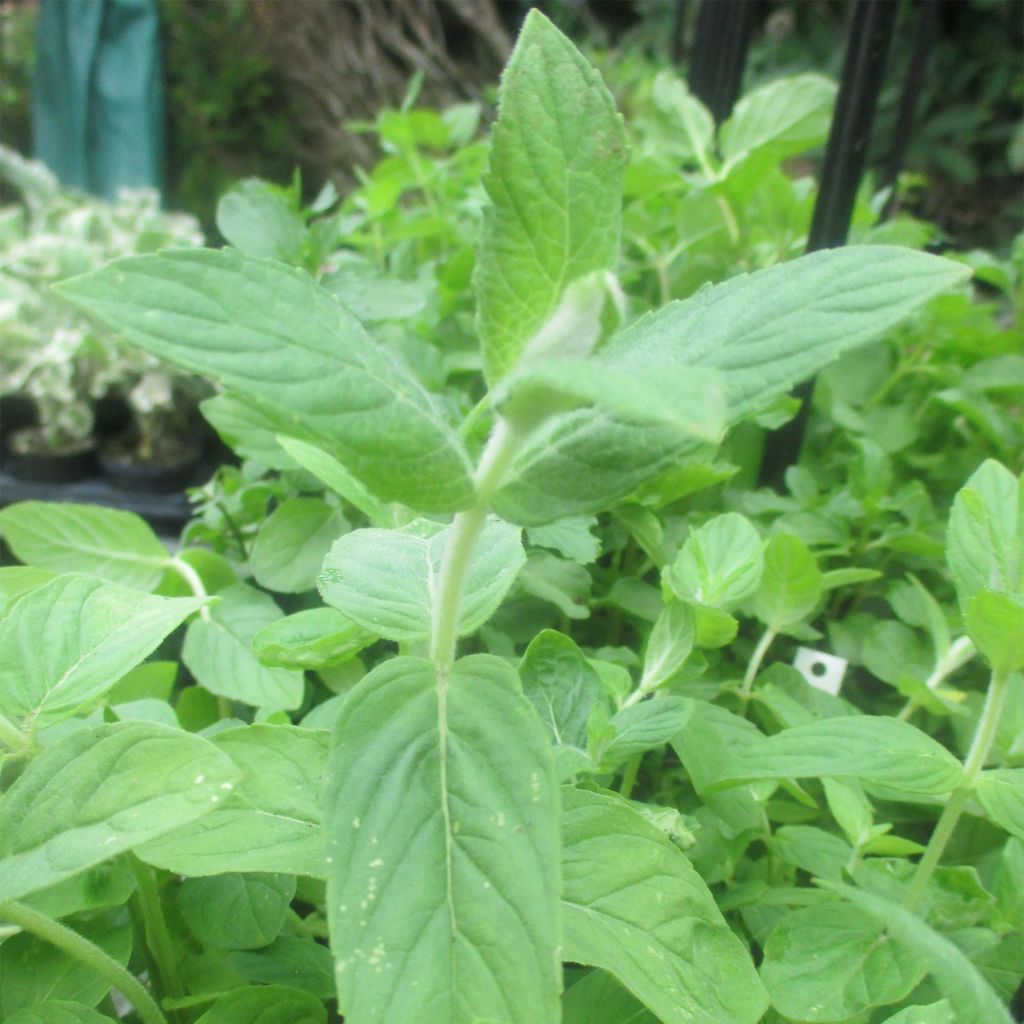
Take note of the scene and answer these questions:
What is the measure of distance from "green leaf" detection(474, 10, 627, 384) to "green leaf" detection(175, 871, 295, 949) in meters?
0.26

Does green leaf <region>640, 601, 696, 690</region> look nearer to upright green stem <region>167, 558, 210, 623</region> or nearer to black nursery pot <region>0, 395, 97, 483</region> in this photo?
upright green stem <region>167, 558, 210, 623</region>

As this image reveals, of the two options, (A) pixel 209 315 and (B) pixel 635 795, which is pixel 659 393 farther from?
(B) pixel 635 795

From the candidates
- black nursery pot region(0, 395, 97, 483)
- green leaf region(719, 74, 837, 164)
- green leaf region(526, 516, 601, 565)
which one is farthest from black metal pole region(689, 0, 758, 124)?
black nursery pot region(0, 395, 97, 483)

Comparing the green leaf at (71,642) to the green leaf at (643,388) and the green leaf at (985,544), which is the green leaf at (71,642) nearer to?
the green leaf at (643,388)

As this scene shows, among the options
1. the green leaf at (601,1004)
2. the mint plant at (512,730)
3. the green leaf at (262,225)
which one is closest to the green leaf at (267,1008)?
the mint plant at (512,730)

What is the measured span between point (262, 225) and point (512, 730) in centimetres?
59

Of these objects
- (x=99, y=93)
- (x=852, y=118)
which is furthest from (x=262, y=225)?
(x=99, y=93)

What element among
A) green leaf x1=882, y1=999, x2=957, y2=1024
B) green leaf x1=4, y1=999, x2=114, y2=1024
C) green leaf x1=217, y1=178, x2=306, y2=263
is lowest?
green leaf x1=4, y1=999, x2=114, y2=1024

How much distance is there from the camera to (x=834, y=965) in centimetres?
40

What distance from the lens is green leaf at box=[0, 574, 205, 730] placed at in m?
0.35

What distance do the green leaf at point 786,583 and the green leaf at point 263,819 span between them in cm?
30

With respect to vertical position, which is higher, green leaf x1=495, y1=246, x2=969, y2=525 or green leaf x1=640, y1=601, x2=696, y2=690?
green leaf x1=495, y1=246, x2=969, y2=525

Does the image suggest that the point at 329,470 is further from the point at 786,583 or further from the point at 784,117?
the point at 784,117

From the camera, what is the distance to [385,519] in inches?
20.0
